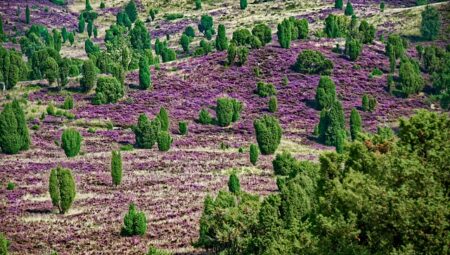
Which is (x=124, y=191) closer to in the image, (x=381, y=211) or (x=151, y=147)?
(x=151, y=147)

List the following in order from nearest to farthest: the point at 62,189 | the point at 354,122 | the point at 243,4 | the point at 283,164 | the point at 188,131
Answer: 1. the point at 62,189
2. the point at 283,164
3. the point at 188,131
4. the point at 354,122
5. the point at 243,4

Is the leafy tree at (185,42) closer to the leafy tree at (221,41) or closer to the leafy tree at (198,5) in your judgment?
the leafy tree at (221,41)

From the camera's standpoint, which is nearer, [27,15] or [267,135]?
[267,135]

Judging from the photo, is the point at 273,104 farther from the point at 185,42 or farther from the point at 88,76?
the point at 185,42

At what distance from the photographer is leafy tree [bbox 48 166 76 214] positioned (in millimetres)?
50438

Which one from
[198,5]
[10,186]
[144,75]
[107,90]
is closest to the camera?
[10,186]


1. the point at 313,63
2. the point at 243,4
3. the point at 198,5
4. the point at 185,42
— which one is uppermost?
the point at 243,4

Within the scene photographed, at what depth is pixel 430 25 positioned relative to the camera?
390 ft

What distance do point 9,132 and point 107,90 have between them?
65.5ft

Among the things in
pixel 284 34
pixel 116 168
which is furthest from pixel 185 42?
pixel 116 168

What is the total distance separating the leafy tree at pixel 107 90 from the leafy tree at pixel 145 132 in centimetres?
1385

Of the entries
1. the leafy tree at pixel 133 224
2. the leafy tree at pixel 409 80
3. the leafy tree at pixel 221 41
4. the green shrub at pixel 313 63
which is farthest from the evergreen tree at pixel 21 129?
the leafy tree at pixel 409 80

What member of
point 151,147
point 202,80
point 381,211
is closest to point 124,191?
point 151,147

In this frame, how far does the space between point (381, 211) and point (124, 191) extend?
116 feet
